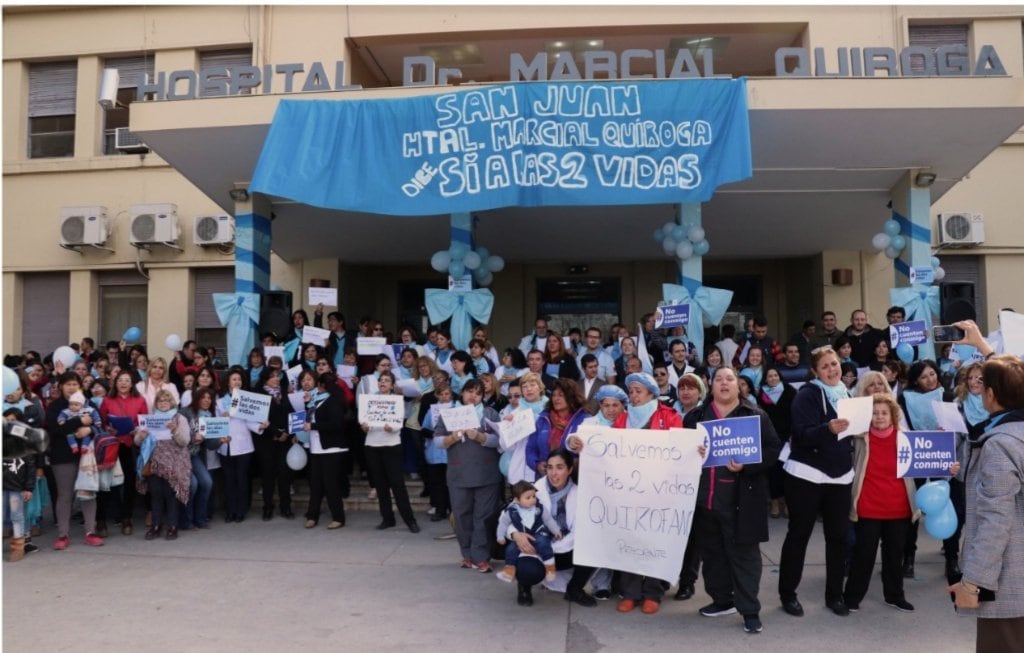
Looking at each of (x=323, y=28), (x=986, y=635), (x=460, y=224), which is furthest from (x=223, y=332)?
(x=986, y=635)

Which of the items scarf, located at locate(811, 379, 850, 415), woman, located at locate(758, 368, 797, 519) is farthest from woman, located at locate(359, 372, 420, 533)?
scarf, located at locate(811, 379, 850, 415)

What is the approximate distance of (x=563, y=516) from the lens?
5875 mm

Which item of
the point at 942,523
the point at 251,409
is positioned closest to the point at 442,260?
the point at 251,409

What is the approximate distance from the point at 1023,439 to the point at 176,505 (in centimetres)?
789

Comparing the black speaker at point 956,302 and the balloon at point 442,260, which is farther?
the balloon at point 442,260

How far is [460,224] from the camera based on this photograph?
11.1 m

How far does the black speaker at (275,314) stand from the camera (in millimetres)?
A: 11281

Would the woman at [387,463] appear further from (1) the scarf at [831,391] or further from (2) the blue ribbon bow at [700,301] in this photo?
(1) the scarf at [831,391]

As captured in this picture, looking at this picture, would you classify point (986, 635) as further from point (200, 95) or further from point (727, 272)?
point (727, 272)

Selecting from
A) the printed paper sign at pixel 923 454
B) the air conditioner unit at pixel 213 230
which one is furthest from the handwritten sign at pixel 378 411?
the air conditioner unit at pixel 213 230

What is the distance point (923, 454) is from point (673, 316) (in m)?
4.28

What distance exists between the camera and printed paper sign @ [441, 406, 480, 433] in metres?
6.88

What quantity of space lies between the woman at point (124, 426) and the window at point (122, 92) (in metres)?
10.4

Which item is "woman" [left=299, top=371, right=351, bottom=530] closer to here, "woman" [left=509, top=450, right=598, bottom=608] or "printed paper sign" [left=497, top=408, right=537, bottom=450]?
"printed paper sign" [left=497, top=408, right=537, bottom=450]
